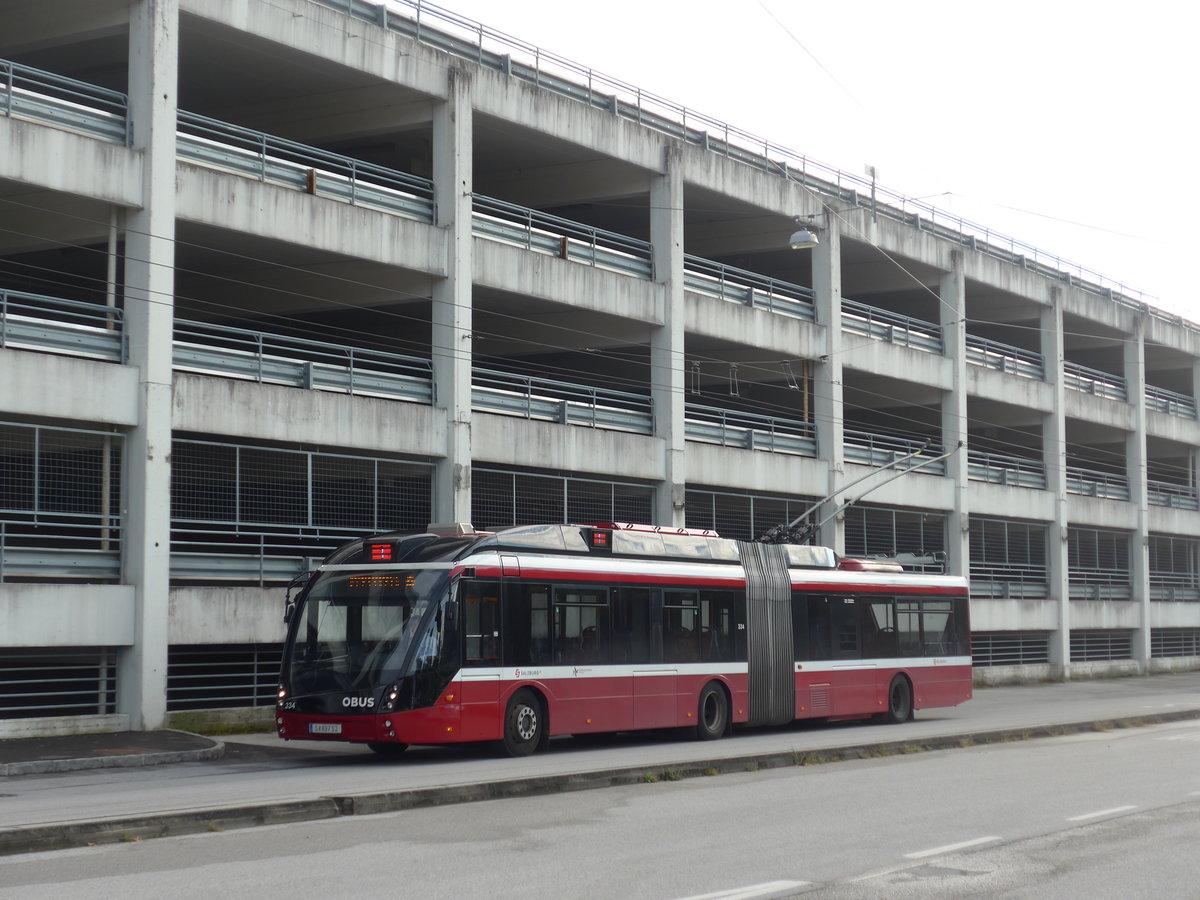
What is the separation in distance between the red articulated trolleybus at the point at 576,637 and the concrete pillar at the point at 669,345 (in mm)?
6747

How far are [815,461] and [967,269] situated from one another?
33.2 ft

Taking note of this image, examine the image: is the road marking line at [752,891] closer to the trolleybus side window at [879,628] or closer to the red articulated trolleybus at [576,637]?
the red articulated trolleybus at [576,637]

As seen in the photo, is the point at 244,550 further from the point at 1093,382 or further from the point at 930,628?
the point at 1093,382

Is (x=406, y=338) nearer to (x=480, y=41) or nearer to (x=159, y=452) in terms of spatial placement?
(x=480, y=41)

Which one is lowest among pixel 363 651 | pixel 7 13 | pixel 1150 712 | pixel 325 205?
pixel 1150 712

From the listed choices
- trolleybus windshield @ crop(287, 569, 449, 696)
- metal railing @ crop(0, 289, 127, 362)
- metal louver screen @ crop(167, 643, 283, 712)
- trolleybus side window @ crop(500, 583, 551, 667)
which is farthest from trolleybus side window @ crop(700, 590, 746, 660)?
metal railing @ crop(0, 289, 127, 362)

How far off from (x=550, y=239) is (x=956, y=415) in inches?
644

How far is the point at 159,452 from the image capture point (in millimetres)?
23078

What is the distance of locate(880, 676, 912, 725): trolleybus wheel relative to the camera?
1082 inches

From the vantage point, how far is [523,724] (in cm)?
1969

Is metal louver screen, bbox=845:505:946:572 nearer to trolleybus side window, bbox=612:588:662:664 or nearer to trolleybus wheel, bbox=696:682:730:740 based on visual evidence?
trolleybus wheel, bbox=696:682:730:740

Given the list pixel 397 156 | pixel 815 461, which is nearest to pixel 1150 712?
pixel 815 461

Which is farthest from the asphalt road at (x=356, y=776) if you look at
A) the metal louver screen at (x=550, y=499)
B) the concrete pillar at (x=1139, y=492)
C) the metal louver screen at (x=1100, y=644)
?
the concrete pillar at (x=1139, y=492)

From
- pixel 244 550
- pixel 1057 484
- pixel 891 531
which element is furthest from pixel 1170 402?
pixel 244 550
